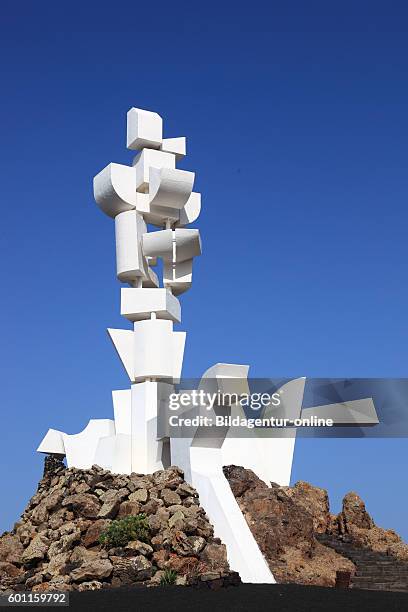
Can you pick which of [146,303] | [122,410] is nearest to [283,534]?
[122,410]

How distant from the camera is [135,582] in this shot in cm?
1925

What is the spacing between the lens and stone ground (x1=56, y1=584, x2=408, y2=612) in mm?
15430

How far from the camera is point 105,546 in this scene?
20719 mm

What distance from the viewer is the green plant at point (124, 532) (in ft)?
67.5

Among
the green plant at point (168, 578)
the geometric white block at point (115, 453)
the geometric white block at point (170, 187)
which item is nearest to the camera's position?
the green plant at point (168, 578)

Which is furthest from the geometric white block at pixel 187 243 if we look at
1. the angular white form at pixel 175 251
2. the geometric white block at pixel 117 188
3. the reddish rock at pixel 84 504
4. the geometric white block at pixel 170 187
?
the reddish rock at pixel 84 504

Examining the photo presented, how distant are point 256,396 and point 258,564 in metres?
5.51

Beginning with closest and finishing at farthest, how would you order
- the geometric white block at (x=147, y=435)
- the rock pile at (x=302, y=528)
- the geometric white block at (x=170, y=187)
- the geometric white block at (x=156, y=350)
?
the rock pile at (x=302, y=528), the geometric white block at (x=147, y=435), the geometric white block at (x=156, y=350), the geometric white block at (x=170, y=187)

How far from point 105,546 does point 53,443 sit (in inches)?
262

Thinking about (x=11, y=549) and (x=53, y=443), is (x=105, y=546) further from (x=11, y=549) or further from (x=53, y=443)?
(x=53, y=443)

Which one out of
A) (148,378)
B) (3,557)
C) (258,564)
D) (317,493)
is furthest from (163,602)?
(317,493)

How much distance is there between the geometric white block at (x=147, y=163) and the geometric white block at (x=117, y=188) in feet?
0.68

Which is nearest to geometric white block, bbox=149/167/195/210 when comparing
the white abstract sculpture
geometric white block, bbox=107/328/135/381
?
the white abstract sculpture

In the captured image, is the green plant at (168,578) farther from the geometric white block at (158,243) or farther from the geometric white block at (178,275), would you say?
the geometric white block at (158,243)
